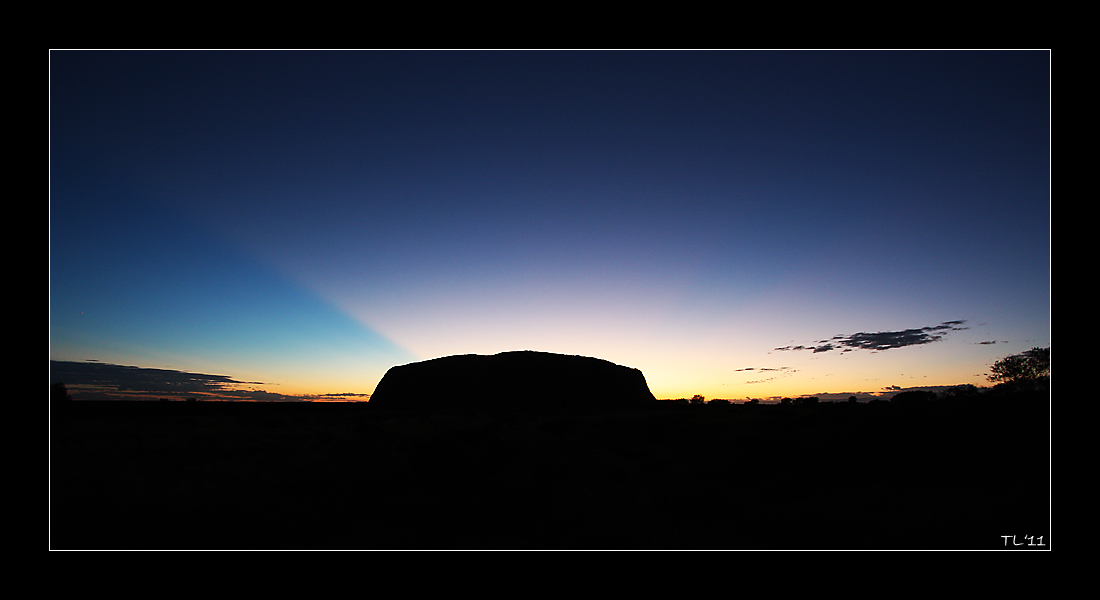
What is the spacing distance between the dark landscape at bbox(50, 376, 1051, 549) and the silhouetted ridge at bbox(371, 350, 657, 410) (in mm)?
27288

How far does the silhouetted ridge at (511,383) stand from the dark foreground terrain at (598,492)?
27.4 metres

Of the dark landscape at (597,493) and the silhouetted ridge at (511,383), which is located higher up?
the dark landscape at (597,493)

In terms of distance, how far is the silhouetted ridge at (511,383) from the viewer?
38938 mm

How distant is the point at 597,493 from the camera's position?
24.4ft

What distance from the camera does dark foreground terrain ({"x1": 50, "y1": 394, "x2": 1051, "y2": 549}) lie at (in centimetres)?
561

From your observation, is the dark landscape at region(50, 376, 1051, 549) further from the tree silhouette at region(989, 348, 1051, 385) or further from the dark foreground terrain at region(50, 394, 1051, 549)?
the tree silhouette at region(989, 348, 1051, 385)

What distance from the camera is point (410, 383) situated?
42031 mm
